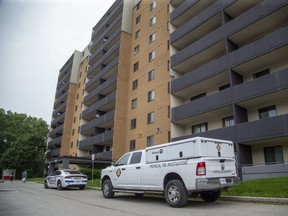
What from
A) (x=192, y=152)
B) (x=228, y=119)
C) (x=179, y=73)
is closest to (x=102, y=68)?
(x=179, y=73)

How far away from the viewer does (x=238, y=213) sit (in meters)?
7.84

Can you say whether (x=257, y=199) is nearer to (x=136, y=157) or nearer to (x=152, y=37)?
(x=136, y=157)

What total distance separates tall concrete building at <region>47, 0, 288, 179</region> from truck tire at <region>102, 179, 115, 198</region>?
9347mm

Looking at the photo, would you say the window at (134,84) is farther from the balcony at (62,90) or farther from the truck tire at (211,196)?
the balcony at (62,90)

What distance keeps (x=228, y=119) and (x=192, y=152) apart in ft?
44.0

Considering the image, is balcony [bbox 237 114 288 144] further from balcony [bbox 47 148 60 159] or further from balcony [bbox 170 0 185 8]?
balcony [bbox 47 148 60 159]

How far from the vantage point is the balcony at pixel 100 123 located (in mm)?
34278

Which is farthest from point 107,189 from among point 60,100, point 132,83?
point 60,100

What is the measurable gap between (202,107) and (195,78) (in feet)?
9.55

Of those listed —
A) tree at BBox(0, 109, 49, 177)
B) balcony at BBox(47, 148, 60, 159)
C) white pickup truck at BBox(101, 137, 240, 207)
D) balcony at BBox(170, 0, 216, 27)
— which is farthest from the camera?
tree at BBox(0, 109, 49, 177)

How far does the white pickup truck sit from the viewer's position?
9.20m

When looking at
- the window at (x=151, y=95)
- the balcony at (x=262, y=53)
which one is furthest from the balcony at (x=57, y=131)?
the balcony at (x=262, y=53)

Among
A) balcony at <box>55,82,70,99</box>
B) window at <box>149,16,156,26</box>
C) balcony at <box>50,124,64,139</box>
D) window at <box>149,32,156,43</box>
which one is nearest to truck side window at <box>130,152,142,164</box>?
window at <box>149,32,156,43</box>

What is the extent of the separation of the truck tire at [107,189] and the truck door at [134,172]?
1.41 meters
